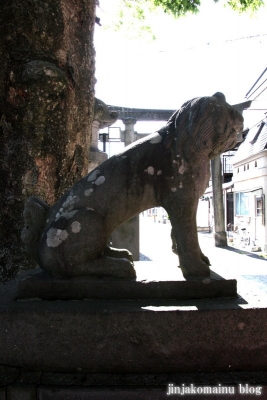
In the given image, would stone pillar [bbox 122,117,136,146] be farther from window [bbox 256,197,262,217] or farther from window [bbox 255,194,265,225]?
window [bbox 256,197,262,217]

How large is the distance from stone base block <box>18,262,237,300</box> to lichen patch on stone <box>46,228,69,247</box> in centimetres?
19

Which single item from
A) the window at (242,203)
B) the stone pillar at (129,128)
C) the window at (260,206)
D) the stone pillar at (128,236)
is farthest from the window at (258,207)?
the stone pillar at (128,236)

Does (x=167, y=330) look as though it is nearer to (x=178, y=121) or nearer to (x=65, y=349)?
(x=65, y=349)

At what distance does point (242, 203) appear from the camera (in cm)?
1564

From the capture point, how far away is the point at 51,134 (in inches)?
112

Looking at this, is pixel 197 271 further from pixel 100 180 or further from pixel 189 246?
pixel 100 180

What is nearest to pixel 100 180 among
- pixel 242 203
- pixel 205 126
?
pixel 205 126

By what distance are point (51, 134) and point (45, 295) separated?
159 cm

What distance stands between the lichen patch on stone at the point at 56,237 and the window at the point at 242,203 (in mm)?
14012

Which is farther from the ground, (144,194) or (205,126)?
(205,126)

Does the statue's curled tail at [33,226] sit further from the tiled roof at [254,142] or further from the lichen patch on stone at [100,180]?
the tiled roof at [254,142]

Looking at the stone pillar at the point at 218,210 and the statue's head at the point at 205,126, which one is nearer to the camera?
the statue's head at the point at 205,126

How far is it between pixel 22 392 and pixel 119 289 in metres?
0.59

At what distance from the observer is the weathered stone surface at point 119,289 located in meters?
1.65
